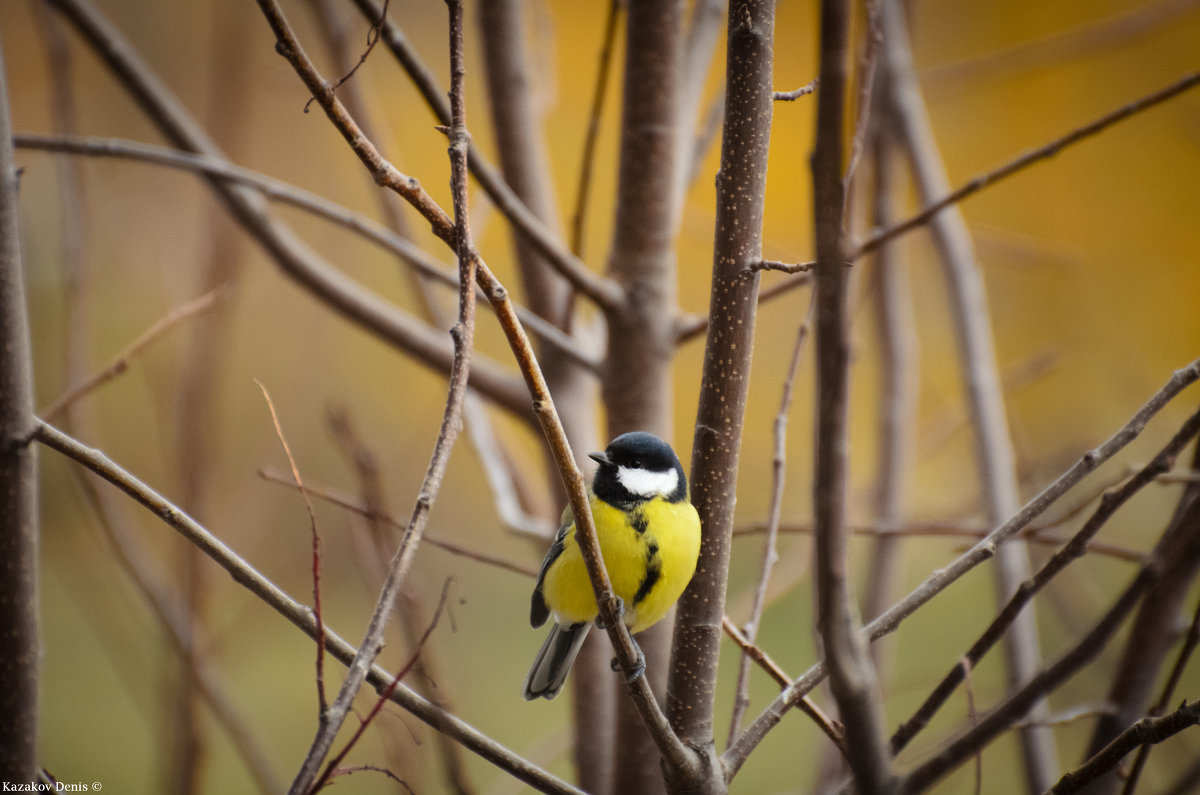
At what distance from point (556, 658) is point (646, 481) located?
351 mm

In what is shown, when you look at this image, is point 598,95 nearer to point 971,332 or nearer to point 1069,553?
point 1069,553

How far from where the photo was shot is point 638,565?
4.18 ft

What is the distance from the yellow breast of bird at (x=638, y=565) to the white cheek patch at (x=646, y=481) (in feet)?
0.09

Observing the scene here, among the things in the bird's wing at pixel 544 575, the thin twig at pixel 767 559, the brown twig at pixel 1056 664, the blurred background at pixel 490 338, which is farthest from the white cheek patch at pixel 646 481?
the blurred background at pixel 490 338

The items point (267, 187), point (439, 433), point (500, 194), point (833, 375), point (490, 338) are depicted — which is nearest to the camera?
point (833, 375)

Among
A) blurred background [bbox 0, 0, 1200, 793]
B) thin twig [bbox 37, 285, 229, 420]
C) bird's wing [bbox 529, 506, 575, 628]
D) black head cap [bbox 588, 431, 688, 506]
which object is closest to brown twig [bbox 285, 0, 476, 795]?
thin twig [bbox 37, 285, 229, 420]

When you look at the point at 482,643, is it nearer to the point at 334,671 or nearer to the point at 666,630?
the point at 334,671

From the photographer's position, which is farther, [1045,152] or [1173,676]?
[1045,152]

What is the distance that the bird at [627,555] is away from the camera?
4.13 feet

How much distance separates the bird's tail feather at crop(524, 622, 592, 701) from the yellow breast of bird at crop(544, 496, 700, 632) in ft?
0.30

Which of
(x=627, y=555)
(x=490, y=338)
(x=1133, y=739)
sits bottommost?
(x=1133, y=739)

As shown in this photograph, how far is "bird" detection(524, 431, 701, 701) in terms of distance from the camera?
4.13 feet

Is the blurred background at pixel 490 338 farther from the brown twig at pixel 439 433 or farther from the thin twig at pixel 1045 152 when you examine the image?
the brown twig at pixel 439 433

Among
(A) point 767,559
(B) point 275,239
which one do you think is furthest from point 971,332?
(B) point 275,239
